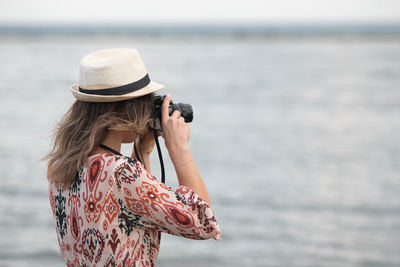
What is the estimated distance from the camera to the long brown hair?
1604mm

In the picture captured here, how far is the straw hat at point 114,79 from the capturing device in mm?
1607

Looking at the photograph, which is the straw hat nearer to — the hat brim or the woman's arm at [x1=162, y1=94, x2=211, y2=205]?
the hat brim

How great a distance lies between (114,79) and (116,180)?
30 cm

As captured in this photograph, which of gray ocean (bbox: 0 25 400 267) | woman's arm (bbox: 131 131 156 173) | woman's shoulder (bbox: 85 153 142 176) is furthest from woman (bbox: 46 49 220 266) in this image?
gray ocean (bbox: 0 25 400 267)

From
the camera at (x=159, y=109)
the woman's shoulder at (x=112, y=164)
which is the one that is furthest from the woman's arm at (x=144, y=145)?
the woman's shoulder at (x=112, y=164)

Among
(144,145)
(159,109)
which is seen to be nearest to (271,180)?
(144,145)

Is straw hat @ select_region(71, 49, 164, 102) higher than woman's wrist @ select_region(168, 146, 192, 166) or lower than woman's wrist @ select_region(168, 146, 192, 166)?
higher

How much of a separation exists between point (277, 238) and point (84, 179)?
4.38 metres

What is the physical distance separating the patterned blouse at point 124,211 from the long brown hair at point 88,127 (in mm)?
39

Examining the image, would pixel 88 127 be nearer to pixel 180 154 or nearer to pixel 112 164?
pixel 112 164

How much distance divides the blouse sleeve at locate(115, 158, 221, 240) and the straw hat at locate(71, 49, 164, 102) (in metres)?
0.21

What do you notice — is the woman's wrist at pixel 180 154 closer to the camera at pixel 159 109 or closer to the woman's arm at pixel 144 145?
the camera at pixel 159 109

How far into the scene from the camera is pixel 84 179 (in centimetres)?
158

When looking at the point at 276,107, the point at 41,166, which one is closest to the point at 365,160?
the point at 41,166
